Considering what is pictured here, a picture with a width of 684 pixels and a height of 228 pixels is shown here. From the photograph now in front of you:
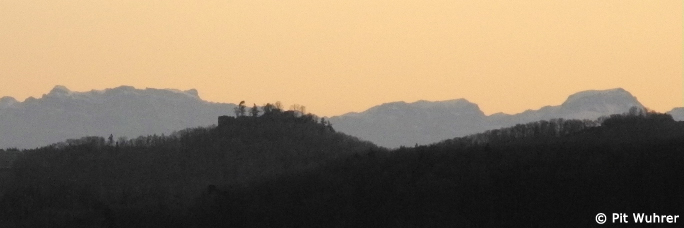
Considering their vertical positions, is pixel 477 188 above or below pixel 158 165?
below

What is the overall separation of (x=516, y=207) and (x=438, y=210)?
3.25 m

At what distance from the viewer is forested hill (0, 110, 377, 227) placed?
69000mm

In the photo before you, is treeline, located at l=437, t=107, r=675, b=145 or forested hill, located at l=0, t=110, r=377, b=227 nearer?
forested hill, located at l=0, t=110, r=377, b=227

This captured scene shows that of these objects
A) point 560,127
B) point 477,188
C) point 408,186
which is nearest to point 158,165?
point 560,127

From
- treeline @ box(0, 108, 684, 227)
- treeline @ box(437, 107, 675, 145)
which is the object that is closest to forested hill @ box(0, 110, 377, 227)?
treeline @ box(0, 108, 684, 227)

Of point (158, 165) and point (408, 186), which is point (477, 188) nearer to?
point (408, 186)

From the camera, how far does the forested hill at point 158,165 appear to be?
69.0m

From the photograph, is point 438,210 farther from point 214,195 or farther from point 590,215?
point 214,195

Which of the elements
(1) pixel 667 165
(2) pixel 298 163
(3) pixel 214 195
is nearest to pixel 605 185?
(1) pixel 667 165

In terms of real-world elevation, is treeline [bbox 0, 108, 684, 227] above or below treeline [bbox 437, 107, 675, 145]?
below

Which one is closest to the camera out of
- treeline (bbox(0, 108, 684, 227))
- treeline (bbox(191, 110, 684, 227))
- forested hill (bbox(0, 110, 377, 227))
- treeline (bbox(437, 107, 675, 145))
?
treeline (bbox(191, 110, 684, 227))

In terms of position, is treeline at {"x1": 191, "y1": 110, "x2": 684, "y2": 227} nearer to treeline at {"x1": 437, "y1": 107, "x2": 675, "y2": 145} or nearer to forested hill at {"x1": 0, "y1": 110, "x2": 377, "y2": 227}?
treeline at {"x1": 437, "y1": 107, "x2": 675, "y2": 145}

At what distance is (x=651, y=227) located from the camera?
4750cm

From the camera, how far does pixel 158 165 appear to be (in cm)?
8575
